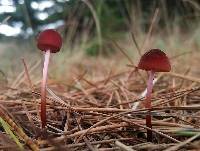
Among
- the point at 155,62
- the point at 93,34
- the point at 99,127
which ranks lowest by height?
the point at 99,127

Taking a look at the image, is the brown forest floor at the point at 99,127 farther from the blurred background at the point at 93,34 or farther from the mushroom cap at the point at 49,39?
the blurred background at the point at 93,34

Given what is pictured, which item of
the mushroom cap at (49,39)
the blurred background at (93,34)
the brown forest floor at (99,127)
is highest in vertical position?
the blurred background at (93,34)

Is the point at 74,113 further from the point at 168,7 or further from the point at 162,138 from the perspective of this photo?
the point at 168,7

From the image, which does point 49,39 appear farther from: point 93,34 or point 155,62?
point 93,34

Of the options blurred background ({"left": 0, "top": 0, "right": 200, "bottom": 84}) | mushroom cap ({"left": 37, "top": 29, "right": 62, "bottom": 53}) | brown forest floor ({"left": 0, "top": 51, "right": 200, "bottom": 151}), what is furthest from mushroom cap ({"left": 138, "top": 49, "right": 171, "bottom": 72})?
blurred background ({"left": 0, "top": 0, "right": 200, "bottom": 84})

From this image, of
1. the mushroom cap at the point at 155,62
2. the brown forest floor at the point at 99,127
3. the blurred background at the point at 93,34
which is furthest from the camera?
the blurred background at the point at 93,34

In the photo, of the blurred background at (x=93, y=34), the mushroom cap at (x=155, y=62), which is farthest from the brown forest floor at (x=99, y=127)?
the blurred background at (x=93, y=34)

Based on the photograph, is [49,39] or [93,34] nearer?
[49,39]

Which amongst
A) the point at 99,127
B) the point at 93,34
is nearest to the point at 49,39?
the point at 99,127

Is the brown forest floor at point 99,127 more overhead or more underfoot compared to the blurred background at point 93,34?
more underfoot

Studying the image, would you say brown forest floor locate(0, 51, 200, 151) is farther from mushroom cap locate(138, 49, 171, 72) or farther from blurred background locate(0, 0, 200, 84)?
blurred background locate(0, 0, 200, 84)
